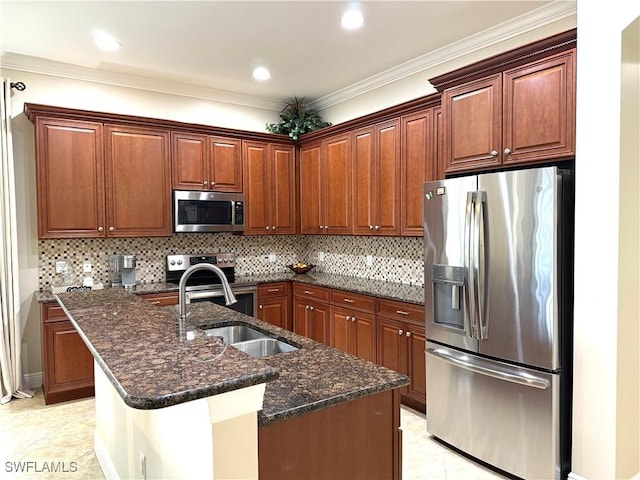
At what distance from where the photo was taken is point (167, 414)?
1554 millimetres

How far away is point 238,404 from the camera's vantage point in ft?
3.76

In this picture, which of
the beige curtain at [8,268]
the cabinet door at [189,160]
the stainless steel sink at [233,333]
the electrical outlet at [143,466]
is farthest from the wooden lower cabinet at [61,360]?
the electrical outlet at [143,466]

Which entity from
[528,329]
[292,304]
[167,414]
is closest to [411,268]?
[292,304]

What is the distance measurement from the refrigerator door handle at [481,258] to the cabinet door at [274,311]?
253 centimetres

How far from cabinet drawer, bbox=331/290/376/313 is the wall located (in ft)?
5.62

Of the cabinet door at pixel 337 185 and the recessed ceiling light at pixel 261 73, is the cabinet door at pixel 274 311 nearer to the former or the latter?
the cabinet door at pixel 337 185

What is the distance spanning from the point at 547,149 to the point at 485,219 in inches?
20.1

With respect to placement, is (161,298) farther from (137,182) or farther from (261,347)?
(261,347)

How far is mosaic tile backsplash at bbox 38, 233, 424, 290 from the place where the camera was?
409cm

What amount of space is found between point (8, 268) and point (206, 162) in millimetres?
1986

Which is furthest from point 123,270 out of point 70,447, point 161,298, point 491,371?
point 491,371

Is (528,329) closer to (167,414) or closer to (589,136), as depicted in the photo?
(589,136)

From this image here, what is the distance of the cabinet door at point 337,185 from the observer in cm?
443

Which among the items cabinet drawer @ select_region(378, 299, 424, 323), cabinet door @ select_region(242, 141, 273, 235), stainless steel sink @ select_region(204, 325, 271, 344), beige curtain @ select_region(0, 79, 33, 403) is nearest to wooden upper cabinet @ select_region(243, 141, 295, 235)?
cabinet door @ select_region(242, 141, 273, 235)
